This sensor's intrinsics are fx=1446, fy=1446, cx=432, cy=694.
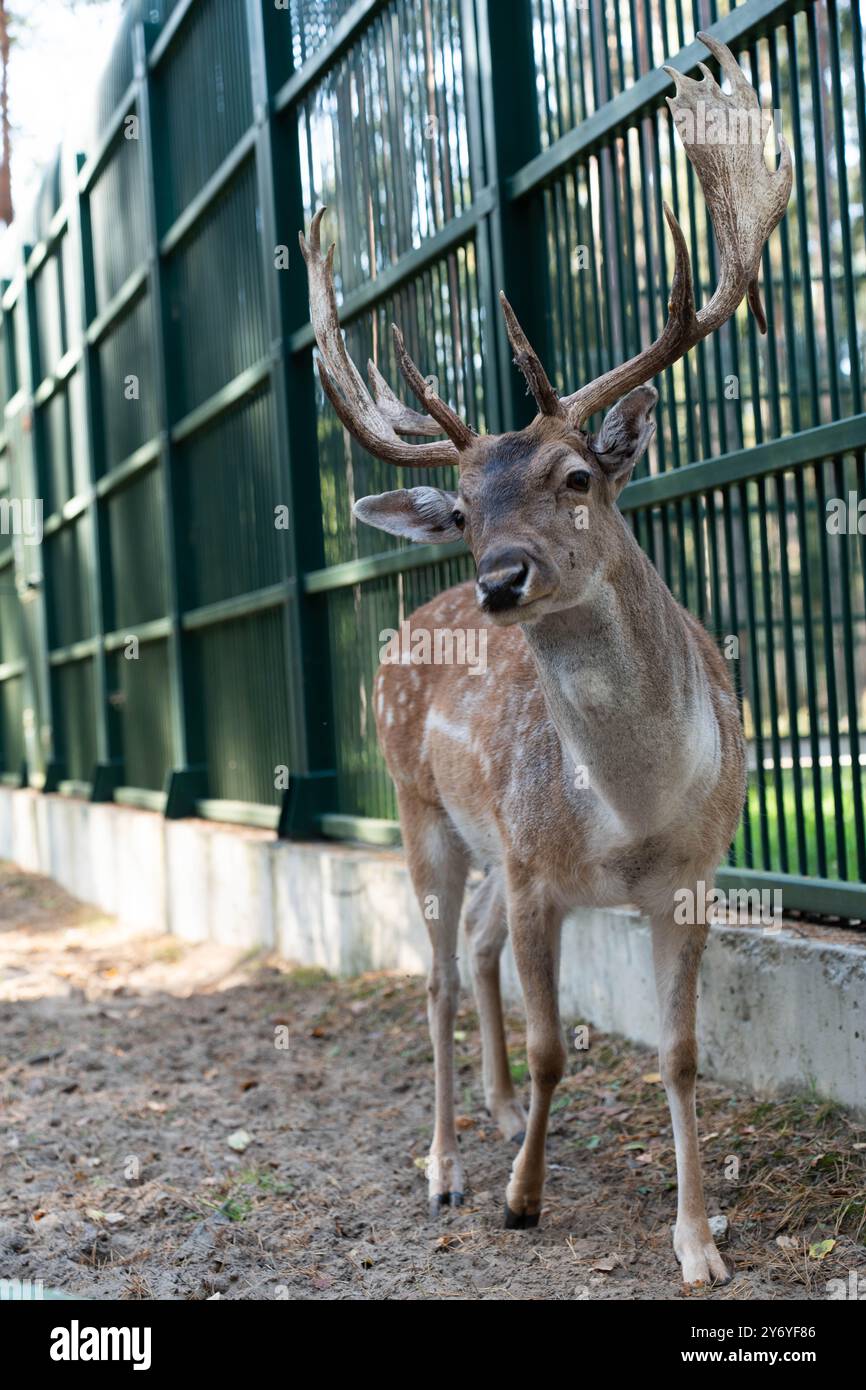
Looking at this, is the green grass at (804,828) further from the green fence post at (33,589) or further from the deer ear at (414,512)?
the green fence post at (33,589)

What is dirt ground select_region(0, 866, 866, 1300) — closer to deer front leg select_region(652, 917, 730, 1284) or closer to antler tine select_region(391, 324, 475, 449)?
deer front leg select_region(652, 917, 730, 1284)

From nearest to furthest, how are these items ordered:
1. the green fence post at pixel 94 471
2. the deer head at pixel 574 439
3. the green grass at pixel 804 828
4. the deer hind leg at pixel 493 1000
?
the deer head at pixel 574 439
the green grass at pixel 804 828
the deer hind leg at pixel 493 1000
the green fence post at pixel 94 471

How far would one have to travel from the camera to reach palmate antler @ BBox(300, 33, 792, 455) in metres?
3.40

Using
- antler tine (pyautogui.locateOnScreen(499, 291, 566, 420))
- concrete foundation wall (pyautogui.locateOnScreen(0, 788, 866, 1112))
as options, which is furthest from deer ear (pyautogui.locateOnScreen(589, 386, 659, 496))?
concrete foundation wall (pyautogui.locateOnScreen(0, 788, 866, 1112))

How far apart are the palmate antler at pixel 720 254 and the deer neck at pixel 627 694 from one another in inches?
15.4

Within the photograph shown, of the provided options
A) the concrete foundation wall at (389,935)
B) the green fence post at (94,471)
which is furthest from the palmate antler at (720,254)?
the green fence post at (94,471)

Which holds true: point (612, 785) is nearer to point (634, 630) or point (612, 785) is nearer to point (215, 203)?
point (634, 630)

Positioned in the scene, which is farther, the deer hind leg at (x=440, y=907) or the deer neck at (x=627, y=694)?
the deer hind leg at (x=440, y=907)

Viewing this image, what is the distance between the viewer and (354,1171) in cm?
449

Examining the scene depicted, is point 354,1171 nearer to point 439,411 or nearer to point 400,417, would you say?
point 400,417

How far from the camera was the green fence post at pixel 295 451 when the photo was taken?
782cm

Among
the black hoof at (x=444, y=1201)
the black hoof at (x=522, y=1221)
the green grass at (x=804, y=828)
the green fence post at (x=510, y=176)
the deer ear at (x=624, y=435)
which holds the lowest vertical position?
the black hoof at (x=444, y=1201)

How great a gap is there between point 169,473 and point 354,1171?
256 inches
